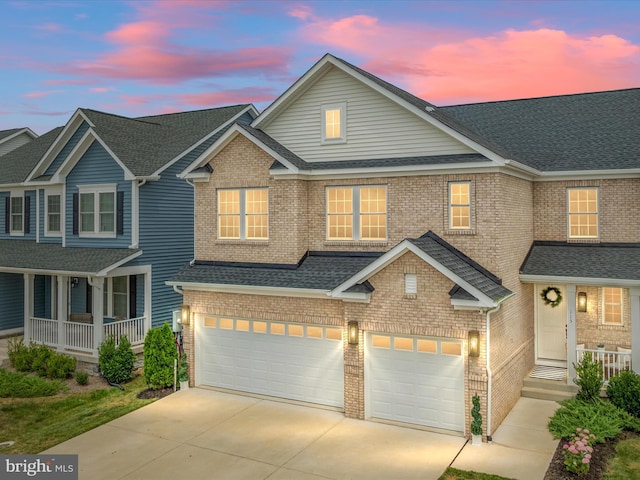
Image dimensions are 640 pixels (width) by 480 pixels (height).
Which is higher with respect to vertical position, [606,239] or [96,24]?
[96,24]

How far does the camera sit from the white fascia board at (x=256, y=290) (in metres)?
14.8

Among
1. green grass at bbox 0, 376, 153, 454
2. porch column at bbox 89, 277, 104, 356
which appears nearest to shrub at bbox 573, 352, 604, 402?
green grass at bbox 0, 376, 153, 454

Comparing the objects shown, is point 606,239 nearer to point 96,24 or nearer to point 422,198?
point 422,198

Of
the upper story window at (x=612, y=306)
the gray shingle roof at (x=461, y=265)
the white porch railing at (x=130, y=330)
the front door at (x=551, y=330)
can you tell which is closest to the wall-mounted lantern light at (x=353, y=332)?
the gray shingle roof at (x=461, y=265)

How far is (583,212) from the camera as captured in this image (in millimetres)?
16938

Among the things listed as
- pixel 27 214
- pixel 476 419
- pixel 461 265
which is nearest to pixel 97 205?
pixel 27 214

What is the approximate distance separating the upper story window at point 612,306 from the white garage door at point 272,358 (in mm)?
8566

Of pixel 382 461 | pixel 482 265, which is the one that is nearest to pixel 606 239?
pixel 482 265

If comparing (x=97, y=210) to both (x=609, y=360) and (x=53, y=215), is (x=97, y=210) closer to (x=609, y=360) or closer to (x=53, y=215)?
(x=53, y=215)

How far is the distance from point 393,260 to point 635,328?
285 inches

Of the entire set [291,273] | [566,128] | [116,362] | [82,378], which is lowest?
[82,378]

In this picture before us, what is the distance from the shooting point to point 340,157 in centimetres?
1672

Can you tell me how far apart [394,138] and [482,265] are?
4553 millimetres

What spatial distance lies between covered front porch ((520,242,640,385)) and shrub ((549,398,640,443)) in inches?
65.6
